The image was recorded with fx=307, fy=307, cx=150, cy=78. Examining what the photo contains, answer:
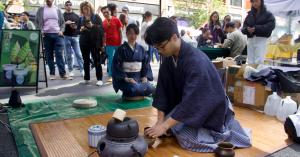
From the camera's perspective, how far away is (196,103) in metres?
2.02

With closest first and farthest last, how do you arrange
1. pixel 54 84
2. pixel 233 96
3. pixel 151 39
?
pixel 151 39, pixel 233 96, pixel 54 84

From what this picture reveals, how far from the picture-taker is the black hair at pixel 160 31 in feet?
6.49

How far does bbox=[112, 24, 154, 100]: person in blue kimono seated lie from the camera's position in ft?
12.8

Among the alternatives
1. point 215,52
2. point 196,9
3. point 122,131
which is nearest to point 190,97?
point 122,131

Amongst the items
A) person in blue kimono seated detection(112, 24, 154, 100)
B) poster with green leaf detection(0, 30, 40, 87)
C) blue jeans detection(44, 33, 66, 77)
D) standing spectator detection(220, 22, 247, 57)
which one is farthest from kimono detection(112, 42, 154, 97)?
standing spectator detection(220, 22, 247, 57)

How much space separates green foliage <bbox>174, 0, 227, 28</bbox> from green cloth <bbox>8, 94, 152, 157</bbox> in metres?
13.9

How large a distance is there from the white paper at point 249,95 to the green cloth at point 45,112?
3.84 ft

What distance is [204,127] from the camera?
2178mm

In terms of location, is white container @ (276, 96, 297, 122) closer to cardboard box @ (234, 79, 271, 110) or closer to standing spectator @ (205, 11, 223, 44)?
cardboard box @ (234, 79, 271, 110)

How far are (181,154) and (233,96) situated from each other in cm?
200

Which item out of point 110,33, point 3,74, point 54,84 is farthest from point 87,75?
point 3,74

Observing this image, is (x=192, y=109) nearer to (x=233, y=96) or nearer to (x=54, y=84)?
(x=233, y=96)

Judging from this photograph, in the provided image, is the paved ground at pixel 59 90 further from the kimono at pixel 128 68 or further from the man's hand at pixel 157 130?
the man's hand at pixel 157 130

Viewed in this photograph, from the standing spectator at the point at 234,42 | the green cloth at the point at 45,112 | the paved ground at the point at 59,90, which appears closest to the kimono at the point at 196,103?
the green cloth at the point at 45,112
